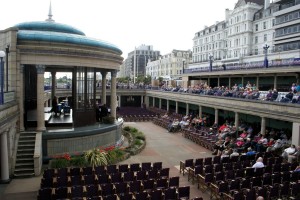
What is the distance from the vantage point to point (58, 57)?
21.1 meters

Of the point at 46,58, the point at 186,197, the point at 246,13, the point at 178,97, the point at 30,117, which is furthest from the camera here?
the point at 246,13

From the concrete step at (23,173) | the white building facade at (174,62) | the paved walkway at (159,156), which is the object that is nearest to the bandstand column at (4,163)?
the paved walkway at (159,156)

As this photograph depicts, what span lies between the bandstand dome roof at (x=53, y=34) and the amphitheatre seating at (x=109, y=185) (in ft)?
31.0

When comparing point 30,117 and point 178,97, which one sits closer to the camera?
point 30,117

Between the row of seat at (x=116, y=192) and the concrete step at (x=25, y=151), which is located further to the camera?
the concrete step at (x=25, y=151)

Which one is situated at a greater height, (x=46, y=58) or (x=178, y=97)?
(x=46, y=58)

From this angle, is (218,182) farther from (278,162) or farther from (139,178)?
(278,162)

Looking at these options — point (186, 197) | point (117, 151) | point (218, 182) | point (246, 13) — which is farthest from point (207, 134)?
Result: point (246, 13)

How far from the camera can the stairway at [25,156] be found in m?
17.7

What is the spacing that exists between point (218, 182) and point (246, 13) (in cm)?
6599

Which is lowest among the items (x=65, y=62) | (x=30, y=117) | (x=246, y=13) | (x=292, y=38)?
(x=30, y=117)

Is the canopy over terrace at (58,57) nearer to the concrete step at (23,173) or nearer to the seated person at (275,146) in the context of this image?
the concrete step at (23,173)

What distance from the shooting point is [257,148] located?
73.0 feet

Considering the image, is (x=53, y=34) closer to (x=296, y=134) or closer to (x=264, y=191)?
(x=264, y=191)
